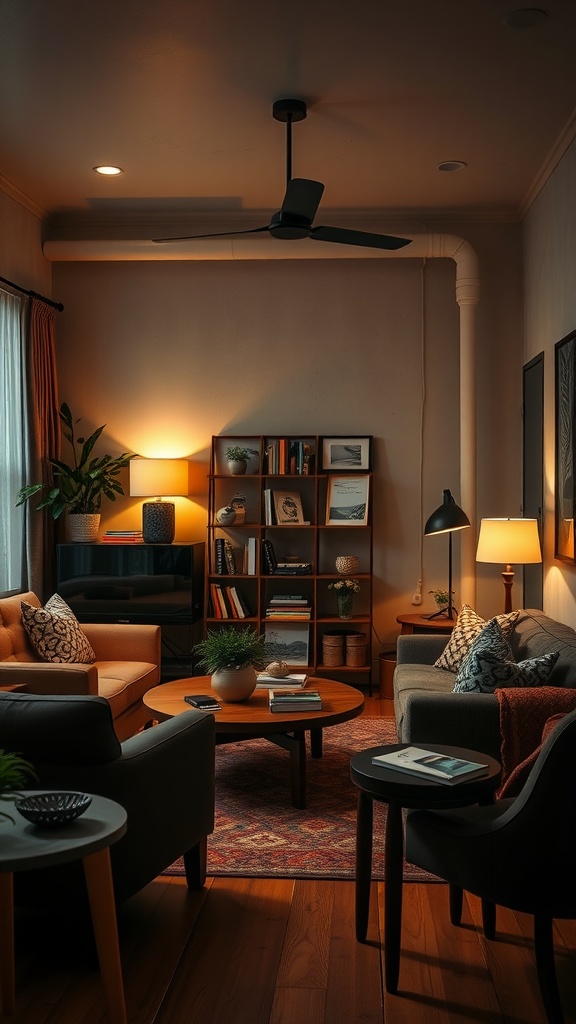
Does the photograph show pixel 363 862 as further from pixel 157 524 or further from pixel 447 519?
pixel 157 524

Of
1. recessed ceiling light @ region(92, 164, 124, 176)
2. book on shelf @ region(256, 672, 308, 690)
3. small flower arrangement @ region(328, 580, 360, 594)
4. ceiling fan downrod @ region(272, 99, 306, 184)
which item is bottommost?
book on shelf @ region(256, 672, 308, 690)

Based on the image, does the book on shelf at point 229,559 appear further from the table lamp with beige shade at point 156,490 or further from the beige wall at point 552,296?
the beige wall at point 552,296

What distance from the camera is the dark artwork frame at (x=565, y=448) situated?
4.77 meters

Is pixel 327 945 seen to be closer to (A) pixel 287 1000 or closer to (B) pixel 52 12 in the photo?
(A) pixel 287 1000

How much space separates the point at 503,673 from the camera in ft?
11.9

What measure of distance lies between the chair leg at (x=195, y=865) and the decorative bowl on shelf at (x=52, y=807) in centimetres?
103

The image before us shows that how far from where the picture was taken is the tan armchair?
4203mm

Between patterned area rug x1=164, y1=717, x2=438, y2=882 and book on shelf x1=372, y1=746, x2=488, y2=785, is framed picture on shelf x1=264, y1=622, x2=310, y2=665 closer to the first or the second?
patterned area rug x1=164, y1=717, x2=438, y2=882

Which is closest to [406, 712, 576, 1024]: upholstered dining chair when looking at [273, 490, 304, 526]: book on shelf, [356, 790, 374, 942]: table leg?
[356, 790, 374, 942]: table leg

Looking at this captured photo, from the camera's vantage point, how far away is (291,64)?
166 inches

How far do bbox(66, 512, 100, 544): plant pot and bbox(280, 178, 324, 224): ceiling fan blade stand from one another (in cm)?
277

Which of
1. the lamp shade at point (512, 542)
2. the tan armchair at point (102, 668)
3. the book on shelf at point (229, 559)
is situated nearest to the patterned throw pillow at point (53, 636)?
the tan armchair at point (102, 668)

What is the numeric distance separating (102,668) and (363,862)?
255cm

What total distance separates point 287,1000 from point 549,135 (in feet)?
14.3
